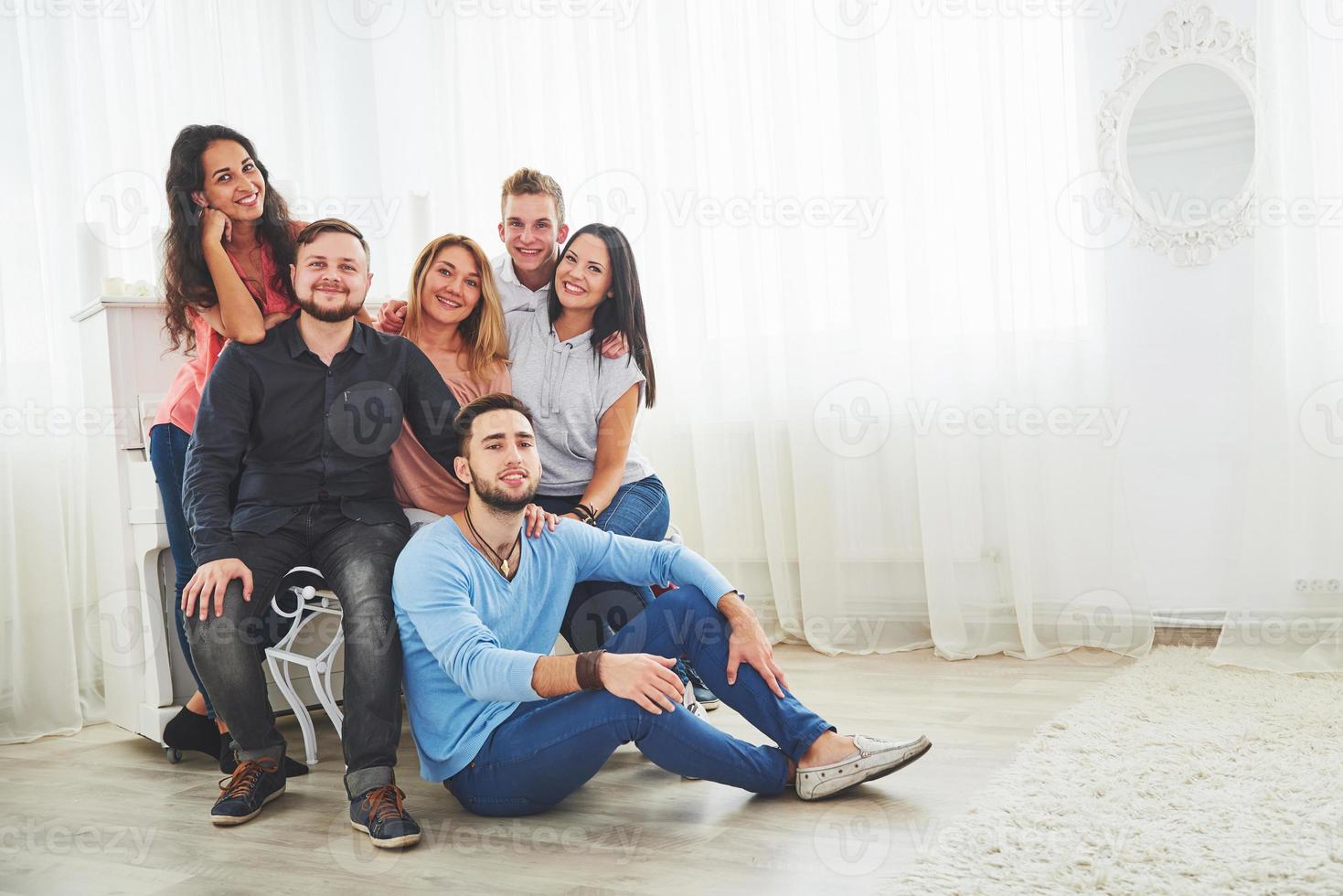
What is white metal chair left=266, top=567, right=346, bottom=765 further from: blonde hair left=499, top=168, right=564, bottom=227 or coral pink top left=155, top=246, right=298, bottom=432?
blonde hair left=499, top=168, right=564, bottom=227

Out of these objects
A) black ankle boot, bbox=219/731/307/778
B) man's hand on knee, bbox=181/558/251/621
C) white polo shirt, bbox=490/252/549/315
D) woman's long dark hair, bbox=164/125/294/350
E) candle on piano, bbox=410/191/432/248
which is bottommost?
black ankle boot, bbox=219/731/307/778

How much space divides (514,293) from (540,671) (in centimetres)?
113

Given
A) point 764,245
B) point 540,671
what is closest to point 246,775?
point 540,671

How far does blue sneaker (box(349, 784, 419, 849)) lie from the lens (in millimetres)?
1848

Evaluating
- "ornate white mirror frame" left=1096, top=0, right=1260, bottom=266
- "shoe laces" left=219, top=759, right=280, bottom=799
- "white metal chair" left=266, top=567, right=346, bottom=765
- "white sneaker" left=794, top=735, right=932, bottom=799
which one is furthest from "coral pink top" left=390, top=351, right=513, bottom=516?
"ornate white mirror frame" left=1096, top=0, right=1260, bottom=266

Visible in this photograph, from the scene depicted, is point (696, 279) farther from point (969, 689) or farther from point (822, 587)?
point (969, 689)

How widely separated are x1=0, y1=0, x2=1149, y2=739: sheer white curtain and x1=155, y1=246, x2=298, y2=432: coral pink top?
76cm

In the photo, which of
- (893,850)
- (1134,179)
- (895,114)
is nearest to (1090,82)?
(1134,179)

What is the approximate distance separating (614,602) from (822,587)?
4.19 ft

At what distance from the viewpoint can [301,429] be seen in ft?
7.29

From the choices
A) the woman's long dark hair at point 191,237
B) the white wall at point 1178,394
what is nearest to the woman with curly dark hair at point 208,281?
the woman's long dark hair at point 191,237

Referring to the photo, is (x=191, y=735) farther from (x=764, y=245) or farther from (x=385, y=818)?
(x=764, y=245)

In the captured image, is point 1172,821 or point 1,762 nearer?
point 1172,821

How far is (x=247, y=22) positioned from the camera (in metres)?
3.68
